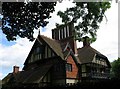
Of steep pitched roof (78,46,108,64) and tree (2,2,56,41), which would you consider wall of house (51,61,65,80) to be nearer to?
steep pitched roof (78,46,108,64)

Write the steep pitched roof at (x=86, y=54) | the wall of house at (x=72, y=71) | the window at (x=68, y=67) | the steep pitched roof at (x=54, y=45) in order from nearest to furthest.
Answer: the wall of house at (x=72, y=71)
the window at (x=68, y=67)
the steep pitched roof at (x=54, y=45)
the steep pitched roof at (x=86, y=54)

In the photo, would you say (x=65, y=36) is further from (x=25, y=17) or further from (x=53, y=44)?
(x=25, y=17)

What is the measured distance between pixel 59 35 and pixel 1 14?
31345 millimetres

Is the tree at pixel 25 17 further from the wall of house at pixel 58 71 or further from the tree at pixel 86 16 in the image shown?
the wall of house at pixel 58 71

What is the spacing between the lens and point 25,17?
16.8 metres

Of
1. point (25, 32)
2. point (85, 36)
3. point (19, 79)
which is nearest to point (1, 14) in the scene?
point (25, 32)

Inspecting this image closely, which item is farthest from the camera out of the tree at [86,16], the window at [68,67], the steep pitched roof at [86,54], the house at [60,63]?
the steep pitched roof at [86,54]

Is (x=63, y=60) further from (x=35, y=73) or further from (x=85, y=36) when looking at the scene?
(x=85, y=36)

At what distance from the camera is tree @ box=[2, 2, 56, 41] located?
16.7m

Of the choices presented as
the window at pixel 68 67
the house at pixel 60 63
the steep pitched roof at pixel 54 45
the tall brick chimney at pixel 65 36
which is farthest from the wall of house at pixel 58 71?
the tall brick chimney at pixel 65 36

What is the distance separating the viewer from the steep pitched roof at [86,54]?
4456cm

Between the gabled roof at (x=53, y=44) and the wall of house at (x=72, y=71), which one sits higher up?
the gabled roof at (x=53, y=44)

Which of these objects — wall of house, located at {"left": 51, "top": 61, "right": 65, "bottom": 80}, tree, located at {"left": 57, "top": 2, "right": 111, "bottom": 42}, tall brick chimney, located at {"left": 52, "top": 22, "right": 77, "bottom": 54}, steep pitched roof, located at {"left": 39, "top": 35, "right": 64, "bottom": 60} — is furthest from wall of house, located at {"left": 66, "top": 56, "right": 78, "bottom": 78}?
tree, located at {"left": 57, "top": 2, "right": 111, "bottom": 42}

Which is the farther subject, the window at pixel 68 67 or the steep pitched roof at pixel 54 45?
the steep pitched roof at pixel 54 45
